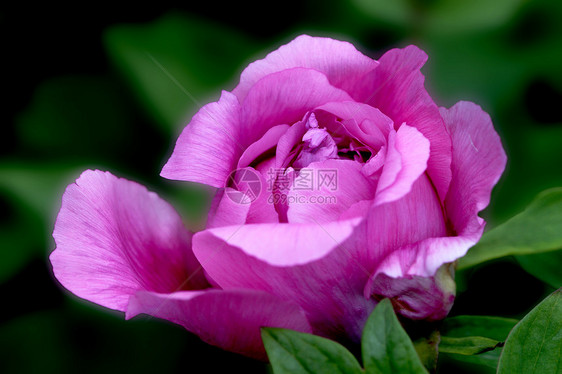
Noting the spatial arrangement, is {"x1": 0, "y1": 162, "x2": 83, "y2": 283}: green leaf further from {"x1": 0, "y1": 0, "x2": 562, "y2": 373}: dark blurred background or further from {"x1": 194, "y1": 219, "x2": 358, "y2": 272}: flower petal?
{"x1": 194, "y1": 219, "x2": 358, "y2": 272}: flower petal

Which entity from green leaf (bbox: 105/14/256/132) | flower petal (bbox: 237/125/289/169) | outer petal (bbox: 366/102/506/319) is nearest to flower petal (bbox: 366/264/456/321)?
outer petal (bbox: 366/102/506/319)

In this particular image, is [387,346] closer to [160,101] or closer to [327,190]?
[327,190]

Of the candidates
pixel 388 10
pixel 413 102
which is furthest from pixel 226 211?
pixel 388 10

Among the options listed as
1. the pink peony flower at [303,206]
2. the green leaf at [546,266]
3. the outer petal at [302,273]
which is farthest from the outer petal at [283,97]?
the green leaf at [546,266]

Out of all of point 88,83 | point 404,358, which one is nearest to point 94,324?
point 88,83

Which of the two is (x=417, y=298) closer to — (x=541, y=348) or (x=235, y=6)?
(x=541, y=348)

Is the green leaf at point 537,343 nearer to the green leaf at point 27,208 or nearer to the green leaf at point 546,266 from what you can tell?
the green leaf at point 546,266
